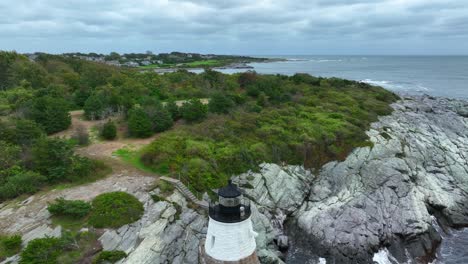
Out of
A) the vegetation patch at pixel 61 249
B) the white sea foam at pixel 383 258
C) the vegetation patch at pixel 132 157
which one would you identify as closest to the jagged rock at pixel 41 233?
the vegetation patch at pixel 61 249

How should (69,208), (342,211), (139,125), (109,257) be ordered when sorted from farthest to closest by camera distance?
1. (139,125)
2. (342,211)
3. (69,208)
4. (109,257)

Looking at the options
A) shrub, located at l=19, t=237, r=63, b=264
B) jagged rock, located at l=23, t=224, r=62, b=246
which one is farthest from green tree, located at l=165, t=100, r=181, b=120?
shrub, located at l=19, t=237, r=63, b=264

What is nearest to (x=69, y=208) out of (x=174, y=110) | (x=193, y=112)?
(x=193, y=112)

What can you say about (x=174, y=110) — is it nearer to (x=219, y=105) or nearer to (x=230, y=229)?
(x=219, y=105)

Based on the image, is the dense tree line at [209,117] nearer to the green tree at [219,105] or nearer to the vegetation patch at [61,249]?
the green tree at [219,105]

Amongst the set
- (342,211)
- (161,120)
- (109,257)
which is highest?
(161,120)

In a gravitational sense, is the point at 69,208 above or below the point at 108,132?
below
